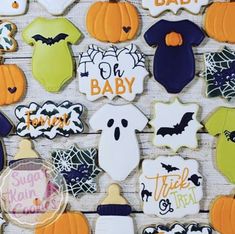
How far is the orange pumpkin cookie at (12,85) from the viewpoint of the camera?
40.9 inches

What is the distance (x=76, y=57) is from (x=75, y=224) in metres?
0.32

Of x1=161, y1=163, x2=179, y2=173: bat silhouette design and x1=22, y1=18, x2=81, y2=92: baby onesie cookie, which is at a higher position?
x1=22, y1=18, x2=81, y2=92: baby onesie cookie

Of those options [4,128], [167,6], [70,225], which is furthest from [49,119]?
[167,6]

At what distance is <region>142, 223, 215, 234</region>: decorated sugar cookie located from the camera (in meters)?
1.00

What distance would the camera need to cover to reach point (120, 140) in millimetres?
1018

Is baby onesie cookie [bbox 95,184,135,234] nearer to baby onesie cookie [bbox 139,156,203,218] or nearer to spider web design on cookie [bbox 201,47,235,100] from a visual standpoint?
baby onesie cookie [bbox 139,156,203,218]

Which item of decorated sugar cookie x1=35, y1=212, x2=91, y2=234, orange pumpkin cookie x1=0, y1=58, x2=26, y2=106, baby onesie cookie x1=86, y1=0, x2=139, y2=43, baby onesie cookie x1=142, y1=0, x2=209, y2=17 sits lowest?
decorated sugar cookie x1=35, y1=212, x2=91, y2=234

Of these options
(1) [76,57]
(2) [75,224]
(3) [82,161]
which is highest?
(1) [76,57]

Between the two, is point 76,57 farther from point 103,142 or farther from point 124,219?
point 124,219

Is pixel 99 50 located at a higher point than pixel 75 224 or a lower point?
higher

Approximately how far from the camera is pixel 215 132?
1.00 m

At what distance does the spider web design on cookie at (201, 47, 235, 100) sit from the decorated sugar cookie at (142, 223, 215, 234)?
0.80ft

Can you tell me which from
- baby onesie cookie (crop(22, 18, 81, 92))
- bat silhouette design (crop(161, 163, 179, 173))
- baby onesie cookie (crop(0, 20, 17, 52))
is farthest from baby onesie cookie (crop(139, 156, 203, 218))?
baby onesie cookie (crop(0, 20, 17, 52))

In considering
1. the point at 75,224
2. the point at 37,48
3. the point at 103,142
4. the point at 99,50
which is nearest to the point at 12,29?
the point at 37,48
